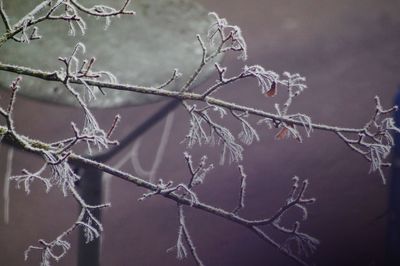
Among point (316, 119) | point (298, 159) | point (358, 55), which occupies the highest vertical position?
point (358, 55)

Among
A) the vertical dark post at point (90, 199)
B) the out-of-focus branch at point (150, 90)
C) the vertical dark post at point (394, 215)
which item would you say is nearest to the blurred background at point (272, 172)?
the vertical dark post at point (394, 215)

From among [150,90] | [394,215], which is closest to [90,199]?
[150,90]

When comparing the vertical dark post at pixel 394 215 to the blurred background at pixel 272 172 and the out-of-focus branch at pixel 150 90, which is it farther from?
the out-of-focus branch at pixel 150 90

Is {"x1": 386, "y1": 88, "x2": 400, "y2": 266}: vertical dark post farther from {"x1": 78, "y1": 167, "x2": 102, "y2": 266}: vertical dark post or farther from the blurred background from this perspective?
{"x1": 78, "y1": 167, "x2": 102, "y2": 266}: vertical dark post

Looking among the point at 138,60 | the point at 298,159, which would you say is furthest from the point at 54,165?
the point at 298,159

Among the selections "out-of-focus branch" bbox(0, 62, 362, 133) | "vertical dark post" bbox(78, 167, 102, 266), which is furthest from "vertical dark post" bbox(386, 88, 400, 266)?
"vertical dark post" bbox(78, 167, 102, 266)

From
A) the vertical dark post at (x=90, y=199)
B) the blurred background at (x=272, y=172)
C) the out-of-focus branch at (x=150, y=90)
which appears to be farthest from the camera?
the blurred background at (x=272, y=172)

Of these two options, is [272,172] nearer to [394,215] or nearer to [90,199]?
[394,215]

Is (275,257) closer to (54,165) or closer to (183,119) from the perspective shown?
(183,119)
